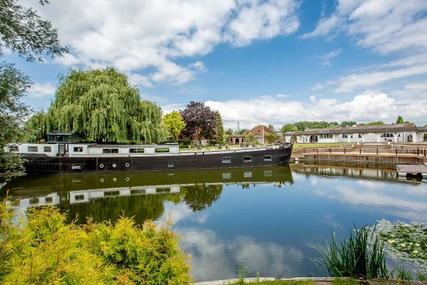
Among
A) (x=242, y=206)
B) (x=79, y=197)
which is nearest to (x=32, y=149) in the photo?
(x=79, y=197)

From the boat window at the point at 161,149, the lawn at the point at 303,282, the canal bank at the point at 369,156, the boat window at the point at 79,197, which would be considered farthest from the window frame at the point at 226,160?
the lawn at the point at 303,282

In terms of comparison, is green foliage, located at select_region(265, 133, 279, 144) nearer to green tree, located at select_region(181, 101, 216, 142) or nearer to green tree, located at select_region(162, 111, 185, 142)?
green tree, located at select_region(181, 101, 216, 142)

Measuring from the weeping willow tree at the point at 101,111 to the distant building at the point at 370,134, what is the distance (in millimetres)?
46523

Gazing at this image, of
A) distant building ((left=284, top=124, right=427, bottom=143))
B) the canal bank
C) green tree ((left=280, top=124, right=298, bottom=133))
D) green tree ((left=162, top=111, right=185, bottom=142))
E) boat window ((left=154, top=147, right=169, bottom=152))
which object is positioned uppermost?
green tree ((left=280, top=124, right=298, bottom=133))

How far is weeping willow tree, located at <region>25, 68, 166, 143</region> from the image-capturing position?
2595cm

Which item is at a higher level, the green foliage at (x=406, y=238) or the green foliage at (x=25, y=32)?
the green foliage at (x=25, y=32)

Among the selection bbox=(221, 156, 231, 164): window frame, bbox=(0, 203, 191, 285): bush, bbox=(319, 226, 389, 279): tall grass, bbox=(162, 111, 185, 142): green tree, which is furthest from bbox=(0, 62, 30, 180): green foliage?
bbox=(162, 111, 185, 142): green tree

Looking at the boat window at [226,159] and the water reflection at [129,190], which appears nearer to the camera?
the water reflection at [129,190]

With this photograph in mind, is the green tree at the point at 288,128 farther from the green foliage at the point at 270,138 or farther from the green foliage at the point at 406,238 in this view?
the green foliage at the point at 406,238

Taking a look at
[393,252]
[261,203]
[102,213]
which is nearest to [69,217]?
[102,213]

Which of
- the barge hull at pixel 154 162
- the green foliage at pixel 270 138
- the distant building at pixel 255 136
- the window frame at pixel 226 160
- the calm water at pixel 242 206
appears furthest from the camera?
the distant building at pixel 255 136

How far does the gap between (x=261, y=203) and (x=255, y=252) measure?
6.95 meters

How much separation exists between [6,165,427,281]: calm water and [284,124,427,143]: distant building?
37702mm

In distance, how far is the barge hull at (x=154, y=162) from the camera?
24942 millimetres
